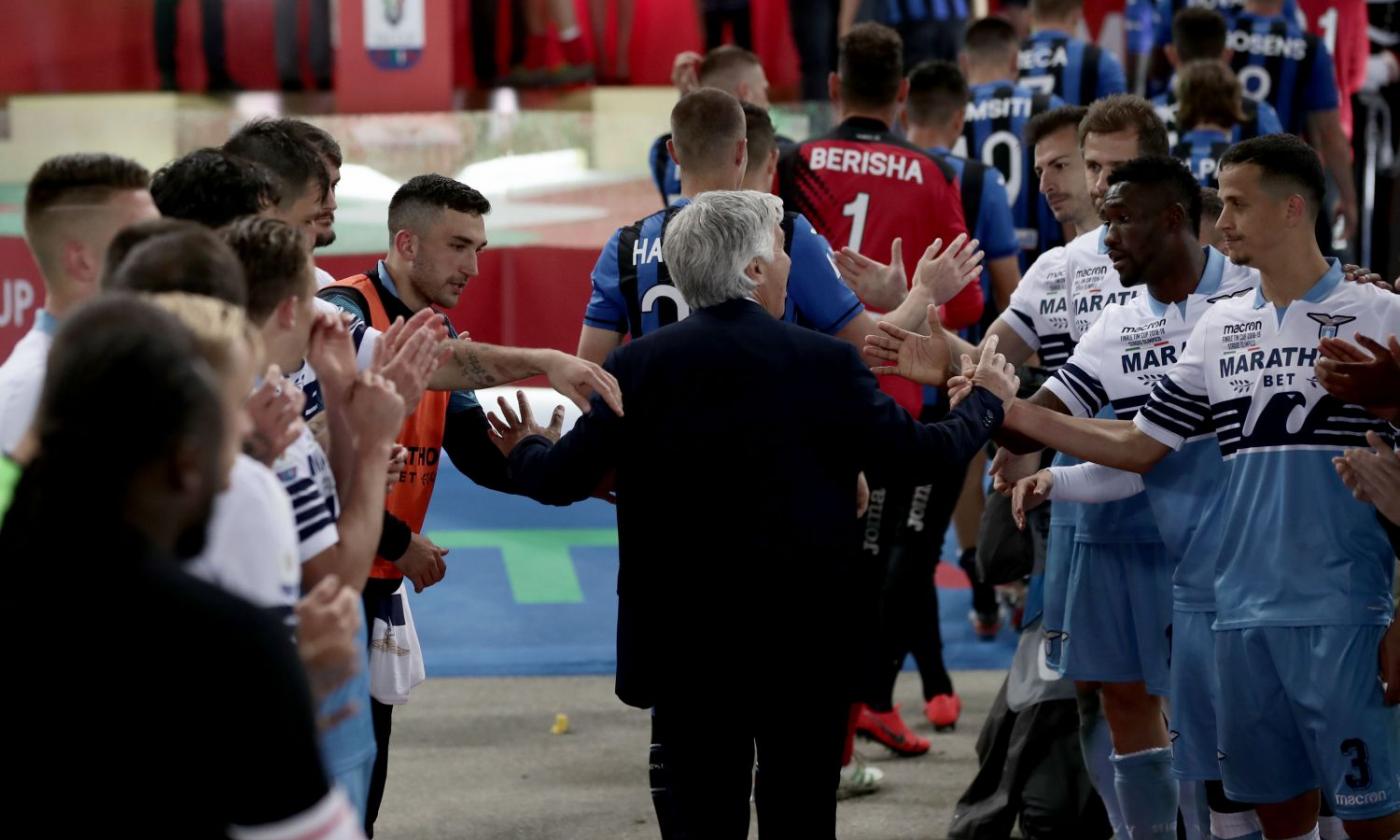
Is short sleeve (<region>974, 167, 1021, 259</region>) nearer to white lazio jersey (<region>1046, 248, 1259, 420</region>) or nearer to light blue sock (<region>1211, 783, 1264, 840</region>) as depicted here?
white lazio jersey (<region>1046, 248, 1259, 420</region>)

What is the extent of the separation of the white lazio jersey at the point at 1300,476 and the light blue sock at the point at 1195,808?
87cm

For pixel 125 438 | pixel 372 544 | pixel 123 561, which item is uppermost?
pixel 125 438

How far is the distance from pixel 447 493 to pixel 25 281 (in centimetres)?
226

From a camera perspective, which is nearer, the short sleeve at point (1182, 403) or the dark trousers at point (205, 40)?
the short sleeve at point (1182, 403)

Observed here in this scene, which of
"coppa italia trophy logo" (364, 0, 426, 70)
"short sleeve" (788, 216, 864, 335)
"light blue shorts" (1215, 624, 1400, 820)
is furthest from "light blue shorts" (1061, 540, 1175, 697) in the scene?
"coppa italia trophy logo" (364, 0, 426, 70)

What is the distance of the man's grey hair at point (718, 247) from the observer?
3846mm

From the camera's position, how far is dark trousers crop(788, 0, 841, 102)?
12344 millimetres

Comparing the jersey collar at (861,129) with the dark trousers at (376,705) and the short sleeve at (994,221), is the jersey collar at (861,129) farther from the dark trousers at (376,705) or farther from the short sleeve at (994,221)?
the dark trousers at (376,705)

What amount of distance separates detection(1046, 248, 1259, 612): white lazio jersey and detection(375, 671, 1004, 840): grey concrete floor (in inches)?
58.6

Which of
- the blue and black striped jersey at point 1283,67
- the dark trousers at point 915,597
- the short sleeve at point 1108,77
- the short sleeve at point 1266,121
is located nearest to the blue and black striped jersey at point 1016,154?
the short sleeve at point 1108,77

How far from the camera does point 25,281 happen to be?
8.59 meters

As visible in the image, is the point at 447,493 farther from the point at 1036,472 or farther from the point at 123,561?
the point at 123,561

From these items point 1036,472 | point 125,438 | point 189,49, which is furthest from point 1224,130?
point 189,49

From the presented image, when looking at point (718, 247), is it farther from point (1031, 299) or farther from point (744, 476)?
point (1031, 299)
